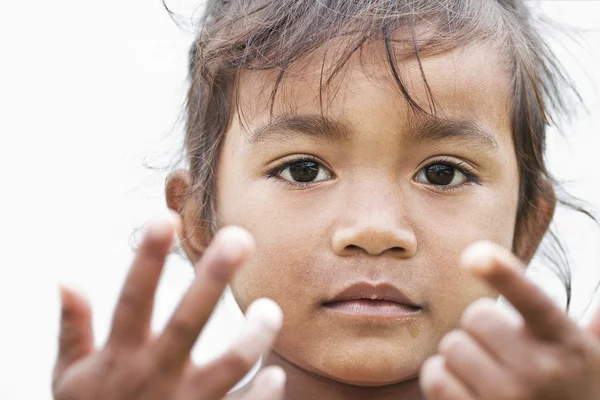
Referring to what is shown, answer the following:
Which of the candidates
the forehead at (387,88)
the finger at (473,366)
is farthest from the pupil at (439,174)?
the finger at (473,366)

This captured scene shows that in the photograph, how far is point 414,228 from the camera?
5.22 feet

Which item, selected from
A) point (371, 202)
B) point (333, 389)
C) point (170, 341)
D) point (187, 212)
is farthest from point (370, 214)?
point (187, 212)

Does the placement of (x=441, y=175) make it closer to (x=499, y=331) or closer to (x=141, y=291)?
(x=499, y=331)

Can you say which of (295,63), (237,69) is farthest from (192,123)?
(295,63)

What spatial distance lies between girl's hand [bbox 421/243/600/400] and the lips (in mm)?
452

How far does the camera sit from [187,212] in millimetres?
2098

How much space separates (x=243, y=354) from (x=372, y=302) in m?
0.51

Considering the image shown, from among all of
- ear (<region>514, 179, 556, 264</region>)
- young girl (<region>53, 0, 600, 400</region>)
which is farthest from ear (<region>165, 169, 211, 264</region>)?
ear (<region>514, 179, 556, 264</region>)

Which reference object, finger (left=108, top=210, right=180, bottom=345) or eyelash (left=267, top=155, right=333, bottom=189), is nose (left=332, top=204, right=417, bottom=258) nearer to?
eyelash (left=267, top=155, right=333, bottom=189)

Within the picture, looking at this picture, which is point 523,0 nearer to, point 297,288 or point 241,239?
point 297,288

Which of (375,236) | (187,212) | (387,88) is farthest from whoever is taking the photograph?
(187,212)

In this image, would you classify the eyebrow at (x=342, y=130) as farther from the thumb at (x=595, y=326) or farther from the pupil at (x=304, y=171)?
the thumb at (x=595, y=326)

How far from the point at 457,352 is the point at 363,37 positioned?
794 mm

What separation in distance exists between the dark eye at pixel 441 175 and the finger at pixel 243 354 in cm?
66
